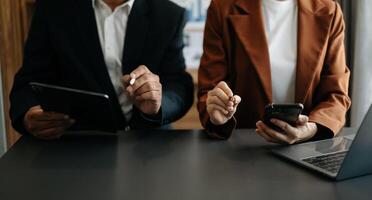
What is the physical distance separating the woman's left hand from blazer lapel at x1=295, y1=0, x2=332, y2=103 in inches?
8.6

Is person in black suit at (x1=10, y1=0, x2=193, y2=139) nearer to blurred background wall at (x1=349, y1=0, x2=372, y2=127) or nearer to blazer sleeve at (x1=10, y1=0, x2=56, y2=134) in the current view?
blazer sleeve at (x1=10, y1=0, x2=56, y2=134)

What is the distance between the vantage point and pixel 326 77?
4.46ft

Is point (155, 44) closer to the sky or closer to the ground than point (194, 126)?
closer to the sky

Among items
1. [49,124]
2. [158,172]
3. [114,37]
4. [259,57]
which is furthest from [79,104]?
[259,57]

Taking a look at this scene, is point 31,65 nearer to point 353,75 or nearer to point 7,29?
point 7,29

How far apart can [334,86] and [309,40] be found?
0.15 m

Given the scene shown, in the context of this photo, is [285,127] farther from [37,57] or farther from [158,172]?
[37,57]

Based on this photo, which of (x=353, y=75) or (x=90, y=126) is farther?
(x=353, y=75)

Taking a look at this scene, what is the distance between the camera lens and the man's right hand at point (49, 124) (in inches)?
47.0

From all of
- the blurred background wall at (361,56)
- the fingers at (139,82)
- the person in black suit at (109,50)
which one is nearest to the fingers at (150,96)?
the fingers at (139,82)

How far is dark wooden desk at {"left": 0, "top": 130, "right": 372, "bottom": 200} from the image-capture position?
84 cm

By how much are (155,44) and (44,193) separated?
74 cm

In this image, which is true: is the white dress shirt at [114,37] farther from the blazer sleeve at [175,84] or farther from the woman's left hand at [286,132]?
the woman's left hand at [286,132]

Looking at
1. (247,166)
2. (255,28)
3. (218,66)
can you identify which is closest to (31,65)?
(218,66)
